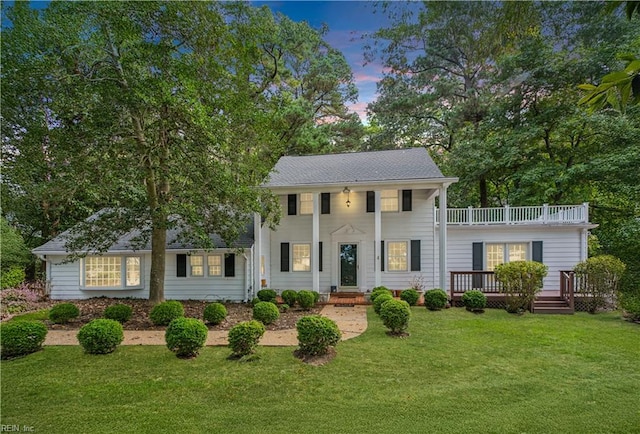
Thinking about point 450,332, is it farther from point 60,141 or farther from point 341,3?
point 60,141

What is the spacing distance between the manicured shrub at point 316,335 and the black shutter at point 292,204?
757 cm

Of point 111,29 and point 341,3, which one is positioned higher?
point 341,3

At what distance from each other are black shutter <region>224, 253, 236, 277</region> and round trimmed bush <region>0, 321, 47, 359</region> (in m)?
5.93

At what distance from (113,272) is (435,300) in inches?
462

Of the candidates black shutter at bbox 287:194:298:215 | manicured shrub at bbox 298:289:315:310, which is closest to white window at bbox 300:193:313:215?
black shutter at bbox 287:194:298:215

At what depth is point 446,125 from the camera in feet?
61.4

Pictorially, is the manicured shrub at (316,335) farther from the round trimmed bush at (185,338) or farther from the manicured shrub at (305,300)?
the manicured shrub at (305,300)

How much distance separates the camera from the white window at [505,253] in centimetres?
1227

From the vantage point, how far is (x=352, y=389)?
4672 mm

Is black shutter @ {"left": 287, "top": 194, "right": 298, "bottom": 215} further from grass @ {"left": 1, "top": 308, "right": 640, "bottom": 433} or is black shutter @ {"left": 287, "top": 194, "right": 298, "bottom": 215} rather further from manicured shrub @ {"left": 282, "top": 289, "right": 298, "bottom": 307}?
grass @ {"left": 1, "top": 308, "right": 640, "bottom": 433}

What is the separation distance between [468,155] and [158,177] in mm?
14012

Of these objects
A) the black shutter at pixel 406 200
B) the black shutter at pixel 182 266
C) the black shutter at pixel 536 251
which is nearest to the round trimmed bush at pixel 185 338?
A: the black shutter at pixel 182 266

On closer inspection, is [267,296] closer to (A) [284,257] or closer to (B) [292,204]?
(A) [284,257]

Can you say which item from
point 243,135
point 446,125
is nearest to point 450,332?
point 243,135
